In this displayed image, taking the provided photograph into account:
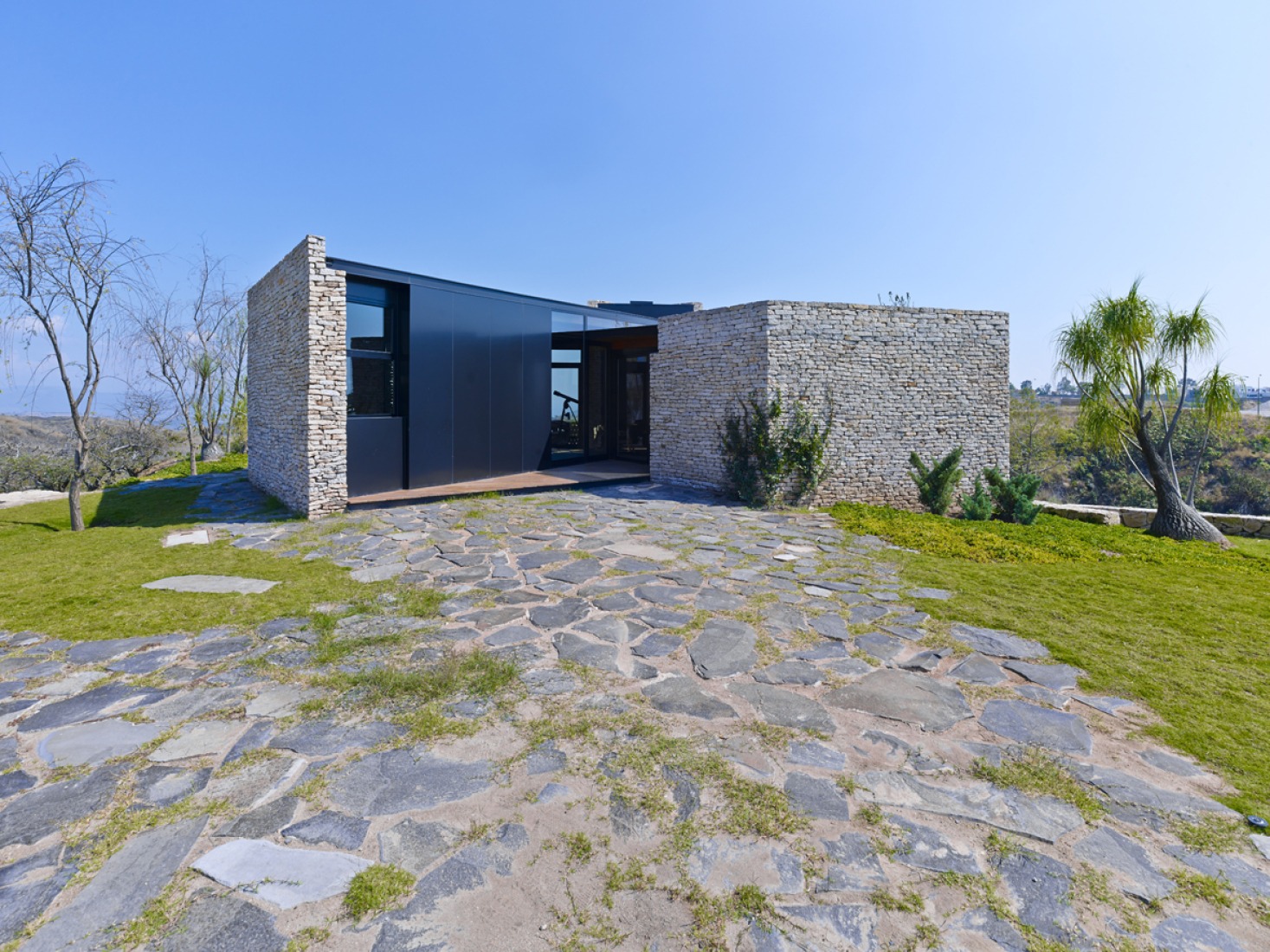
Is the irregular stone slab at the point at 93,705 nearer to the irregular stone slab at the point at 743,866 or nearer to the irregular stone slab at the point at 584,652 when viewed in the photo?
the irregular stone slab at the point at 584,652

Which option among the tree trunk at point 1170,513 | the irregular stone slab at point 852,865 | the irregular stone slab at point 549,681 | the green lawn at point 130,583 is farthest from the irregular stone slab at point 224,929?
the tree trunk at point 1170,513

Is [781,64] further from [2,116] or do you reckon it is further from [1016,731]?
[2,116]

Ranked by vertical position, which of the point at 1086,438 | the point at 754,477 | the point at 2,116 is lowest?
the point at 754,477

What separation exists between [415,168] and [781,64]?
20.5 ft

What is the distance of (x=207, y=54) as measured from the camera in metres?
8.59

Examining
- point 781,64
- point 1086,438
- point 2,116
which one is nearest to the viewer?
point 2,116

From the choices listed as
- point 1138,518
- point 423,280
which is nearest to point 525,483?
point 423,280

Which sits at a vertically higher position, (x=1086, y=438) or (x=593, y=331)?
(x=593, y=331)

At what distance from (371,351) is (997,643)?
9229mm

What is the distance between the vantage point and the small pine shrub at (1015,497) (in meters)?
9.68

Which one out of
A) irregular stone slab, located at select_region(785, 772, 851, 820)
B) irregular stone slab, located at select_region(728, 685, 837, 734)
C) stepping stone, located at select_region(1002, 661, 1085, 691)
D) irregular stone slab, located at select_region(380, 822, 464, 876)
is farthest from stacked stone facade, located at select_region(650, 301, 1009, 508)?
irregular stone slab, located at select_region(380, 822, 464, 876)

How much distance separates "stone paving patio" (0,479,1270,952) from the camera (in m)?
1.80

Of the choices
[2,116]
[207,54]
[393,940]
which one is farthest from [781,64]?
[393,940]

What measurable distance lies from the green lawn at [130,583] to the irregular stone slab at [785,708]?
3.34 metres
